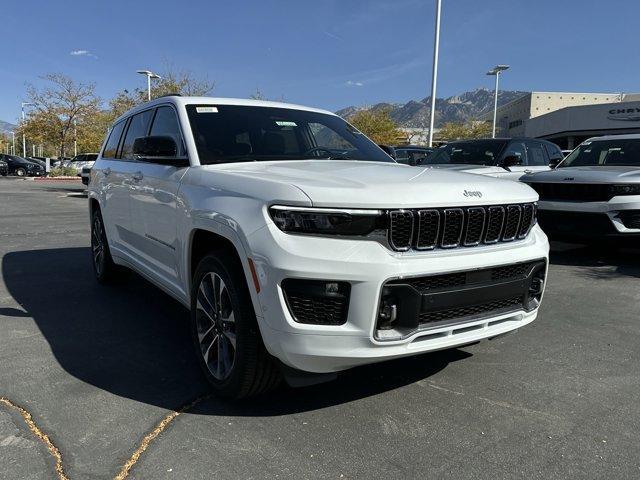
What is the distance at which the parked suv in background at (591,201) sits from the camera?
21.9 feet

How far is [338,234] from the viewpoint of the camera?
2.58 m

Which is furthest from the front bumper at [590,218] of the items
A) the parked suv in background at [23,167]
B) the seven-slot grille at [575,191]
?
the parked suv in background at [23,167]

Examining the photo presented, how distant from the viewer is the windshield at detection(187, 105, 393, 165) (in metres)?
3.73

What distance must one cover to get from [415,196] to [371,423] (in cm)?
Answer: 125

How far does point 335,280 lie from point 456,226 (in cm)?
79

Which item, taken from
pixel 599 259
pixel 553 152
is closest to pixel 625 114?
pixel 553 152

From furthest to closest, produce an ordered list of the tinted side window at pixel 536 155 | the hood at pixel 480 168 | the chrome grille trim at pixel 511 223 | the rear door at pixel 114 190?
the tinted side window at pixel 536 155
the hood at pixel 480 168
the rear door at pixel 114 190
the chrome grille trim at pixel 511 223

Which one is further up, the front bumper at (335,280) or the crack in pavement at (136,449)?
the front bumper at (335,280)

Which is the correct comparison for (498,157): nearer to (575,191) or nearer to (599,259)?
(575,191)

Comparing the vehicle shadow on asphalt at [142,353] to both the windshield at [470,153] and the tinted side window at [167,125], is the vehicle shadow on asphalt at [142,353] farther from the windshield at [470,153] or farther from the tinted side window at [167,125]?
the windshield at [470,153]

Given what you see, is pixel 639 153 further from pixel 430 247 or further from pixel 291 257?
pixel 291 257

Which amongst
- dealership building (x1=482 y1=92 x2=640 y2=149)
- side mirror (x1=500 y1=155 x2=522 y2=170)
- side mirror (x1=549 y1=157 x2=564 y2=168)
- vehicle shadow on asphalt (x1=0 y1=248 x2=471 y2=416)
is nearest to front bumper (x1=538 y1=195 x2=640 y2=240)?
side mirror (x1=500 y1=155 x2=522 y2=170)

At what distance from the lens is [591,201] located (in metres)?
6.92

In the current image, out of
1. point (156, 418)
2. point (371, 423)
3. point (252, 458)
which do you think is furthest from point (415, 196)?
point (156, 418)
